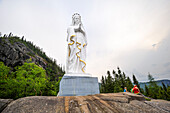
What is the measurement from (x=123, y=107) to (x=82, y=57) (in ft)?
13.2

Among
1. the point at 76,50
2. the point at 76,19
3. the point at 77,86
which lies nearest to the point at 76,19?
the point at 76,19

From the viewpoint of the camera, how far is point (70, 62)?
5625 mm

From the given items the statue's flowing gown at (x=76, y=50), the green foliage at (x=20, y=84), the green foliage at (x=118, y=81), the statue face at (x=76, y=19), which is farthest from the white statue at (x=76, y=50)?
the green foliage at (x=118, y=81)

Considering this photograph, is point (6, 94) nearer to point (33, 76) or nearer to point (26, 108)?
point (33, 76)

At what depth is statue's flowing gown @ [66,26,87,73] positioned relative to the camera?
553cm

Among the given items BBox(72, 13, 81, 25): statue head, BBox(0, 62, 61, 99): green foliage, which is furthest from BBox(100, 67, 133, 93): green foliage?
BBox(72, 13, 81, 25): statue head

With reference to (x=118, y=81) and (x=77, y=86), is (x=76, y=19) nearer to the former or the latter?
(x=77, y=86)

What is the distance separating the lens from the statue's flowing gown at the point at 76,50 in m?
5.53

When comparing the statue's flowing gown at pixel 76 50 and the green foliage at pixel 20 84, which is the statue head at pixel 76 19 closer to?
the statue's flowing gown at pixel 76 50

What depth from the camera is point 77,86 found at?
4336 millimetres

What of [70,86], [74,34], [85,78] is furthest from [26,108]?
[74,34]

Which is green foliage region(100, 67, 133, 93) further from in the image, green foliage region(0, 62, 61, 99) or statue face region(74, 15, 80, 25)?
statue face region(74, 15, 80, 25)

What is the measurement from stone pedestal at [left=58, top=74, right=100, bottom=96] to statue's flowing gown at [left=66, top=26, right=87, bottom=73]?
91cm

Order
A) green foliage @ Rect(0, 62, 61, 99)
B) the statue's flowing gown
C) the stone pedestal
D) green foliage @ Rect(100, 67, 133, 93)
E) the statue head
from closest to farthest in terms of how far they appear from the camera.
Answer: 1. the stone pedestal
2. the statue's flowing gown
3. the statue head
4. green foliage @ Rect(0, 62, 61, 99)
5. green foliage @ Rect(100, 67, 133, 93)
